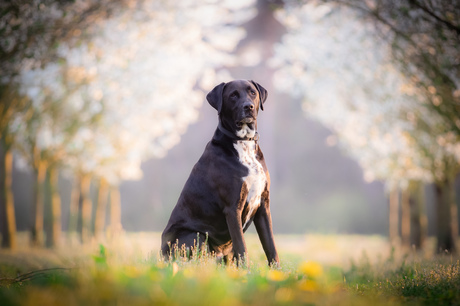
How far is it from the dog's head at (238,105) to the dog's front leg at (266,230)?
79cm

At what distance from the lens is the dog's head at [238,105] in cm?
461

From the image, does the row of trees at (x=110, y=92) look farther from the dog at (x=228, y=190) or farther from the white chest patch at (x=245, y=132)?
the white chest patch at (x=245, y=132)

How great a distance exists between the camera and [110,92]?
432 inches

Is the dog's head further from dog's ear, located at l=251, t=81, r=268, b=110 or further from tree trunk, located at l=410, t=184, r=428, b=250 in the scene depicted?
tree trunk, located at l=410, t=184, r=428, b=250

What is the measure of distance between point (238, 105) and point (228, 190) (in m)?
0.95

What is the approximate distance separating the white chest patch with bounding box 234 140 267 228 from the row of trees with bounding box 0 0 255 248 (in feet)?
17.8

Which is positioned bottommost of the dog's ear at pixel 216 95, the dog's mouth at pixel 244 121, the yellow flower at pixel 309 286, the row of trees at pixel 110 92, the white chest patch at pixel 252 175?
the yellow flower at pixel 309 286

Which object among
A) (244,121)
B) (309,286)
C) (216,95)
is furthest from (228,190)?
(309,286)

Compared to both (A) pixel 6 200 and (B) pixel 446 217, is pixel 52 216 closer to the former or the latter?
(A) pixel 6 200

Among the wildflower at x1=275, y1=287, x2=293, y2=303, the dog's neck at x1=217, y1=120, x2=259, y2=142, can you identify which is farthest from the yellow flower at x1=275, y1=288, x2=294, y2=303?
the dog's neck at x1=217, y1=120, x2=259, y2=142

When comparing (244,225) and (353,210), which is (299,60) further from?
(353,210)

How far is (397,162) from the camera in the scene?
1108cm

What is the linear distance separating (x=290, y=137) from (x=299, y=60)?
10.0 m

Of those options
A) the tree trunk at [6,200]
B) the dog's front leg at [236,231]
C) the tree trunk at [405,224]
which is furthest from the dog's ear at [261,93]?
the tree trunk at [405,224]
